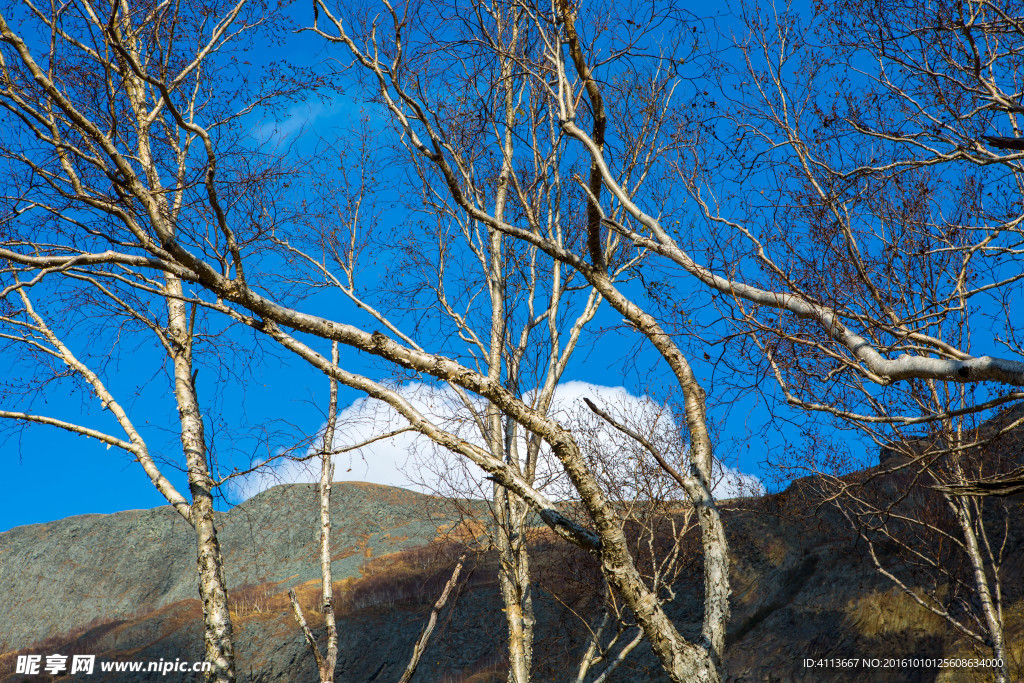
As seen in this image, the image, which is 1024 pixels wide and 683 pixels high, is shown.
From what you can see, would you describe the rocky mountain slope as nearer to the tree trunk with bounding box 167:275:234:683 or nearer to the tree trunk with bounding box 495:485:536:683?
the tree trunk with bounding box 495:485:536:683

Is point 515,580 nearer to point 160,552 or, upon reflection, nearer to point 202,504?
point 202,504

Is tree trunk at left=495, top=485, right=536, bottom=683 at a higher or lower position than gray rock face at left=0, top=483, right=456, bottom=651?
lower

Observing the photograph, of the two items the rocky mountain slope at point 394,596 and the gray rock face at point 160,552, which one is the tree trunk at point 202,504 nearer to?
the rocky mountain slope at point 394,596

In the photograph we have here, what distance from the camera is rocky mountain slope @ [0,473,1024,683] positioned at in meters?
12.2

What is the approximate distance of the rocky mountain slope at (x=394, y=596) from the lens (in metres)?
12.2

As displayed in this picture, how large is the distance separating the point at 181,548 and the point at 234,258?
31.9 metres

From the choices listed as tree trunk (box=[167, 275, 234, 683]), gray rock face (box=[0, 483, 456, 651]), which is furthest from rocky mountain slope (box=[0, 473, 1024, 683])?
tree trunk (box=[167, 275, 234, 683])

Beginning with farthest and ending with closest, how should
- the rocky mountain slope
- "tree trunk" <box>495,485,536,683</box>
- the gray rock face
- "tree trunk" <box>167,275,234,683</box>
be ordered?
the gray rock face, the rocky mountain slope, "tree trunk" <box>495,485,536,683</box>, "tree trunk" <box>167,275,234,683</box>

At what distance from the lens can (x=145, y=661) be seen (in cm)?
1761

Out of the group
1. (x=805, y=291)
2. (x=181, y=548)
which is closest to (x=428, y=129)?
(x=805, y=291)

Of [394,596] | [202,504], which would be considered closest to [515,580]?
[202,504]

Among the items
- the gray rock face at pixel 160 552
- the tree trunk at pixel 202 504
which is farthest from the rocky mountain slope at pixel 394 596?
the tree trunk at pixel 202 504

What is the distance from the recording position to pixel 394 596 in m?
20.2

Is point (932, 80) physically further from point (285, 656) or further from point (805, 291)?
point (285, 656)
